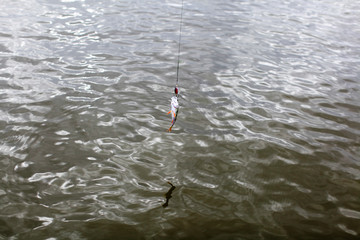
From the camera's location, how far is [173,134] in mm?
4695

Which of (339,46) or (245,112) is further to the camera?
(339,46)

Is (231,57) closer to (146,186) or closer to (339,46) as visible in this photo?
(339,46)

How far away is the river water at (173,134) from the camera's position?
10.9 ft

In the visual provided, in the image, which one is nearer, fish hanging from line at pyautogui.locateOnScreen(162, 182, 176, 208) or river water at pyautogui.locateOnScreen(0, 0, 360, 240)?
river water at pyautogui.locateOnScreen(0, 0, 360, 240)

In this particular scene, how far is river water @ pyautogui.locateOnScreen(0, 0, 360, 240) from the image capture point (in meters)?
3.32

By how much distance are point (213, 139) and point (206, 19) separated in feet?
22.7

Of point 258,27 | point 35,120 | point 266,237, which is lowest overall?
Answer: point 266,237

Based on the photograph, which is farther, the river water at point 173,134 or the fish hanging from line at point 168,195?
the fish hanging from line at point 168,195

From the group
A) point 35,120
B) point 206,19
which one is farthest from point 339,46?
point 35,120

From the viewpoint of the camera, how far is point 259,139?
4676mm

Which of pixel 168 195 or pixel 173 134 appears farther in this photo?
pixel 173 134

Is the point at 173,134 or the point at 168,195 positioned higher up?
the point at 173,134

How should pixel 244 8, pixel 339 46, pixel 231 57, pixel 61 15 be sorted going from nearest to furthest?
pixel 231 57 < pixel 339 46 < pixel 61 15 < pixel 244 8

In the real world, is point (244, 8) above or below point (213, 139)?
above
